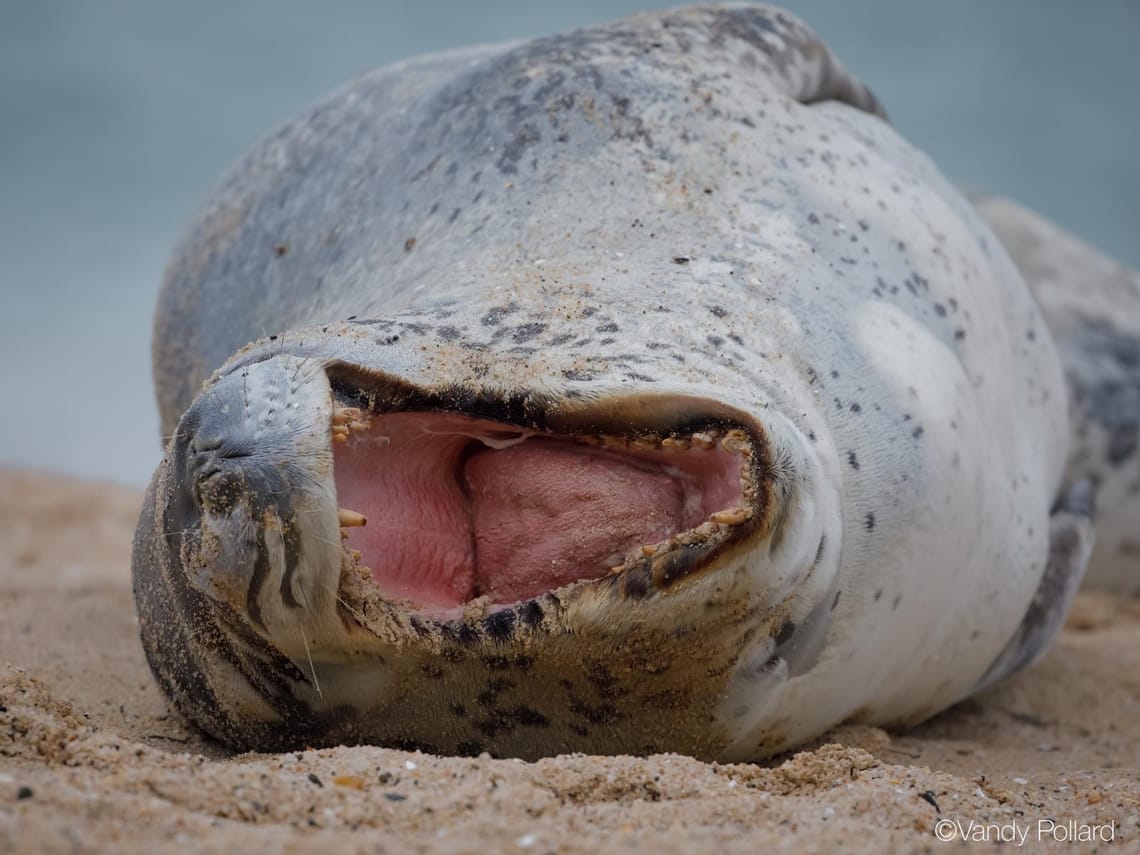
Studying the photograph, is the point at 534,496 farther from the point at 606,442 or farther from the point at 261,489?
A: the point at 261,489

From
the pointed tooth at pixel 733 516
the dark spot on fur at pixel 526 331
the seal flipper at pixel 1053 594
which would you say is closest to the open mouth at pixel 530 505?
the pointed tooth at pixel 733 516

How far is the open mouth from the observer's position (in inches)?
70.7

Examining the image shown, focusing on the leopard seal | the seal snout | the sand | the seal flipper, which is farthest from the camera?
the seal flipper

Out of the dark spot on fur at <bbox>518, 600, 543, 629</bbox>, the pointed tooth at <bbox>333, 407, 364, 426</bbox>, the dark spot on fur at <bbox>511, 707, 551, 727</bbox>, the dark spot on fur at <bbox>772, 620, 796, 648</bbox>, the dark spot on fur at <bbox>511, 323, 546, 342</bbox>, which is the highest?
the dark spot on fur at <bbox>511, 323, 546, 342</bbox>

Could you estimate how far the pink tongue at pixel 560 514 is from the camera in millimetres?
1848

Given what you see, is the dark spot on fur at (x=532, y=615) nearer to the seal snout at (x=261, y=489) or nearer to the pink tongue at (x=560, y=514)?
the pink tongue at (x=560, y=514)

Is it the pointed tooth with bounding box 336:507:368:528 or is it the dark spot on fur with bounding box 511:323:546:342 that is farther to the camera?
the dark spot on fur with bounding box 511:323:546:342

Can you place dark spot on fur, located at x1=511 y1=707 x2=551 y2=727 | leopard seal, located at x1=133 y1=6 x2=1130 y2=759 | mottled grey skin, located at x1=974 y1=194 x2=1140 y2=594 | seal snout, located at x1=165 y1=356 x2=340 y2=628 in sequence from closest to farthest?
seal snout, located at x1=165 y1=356 x2=340 y2=628
leopard seal, located at x1=133 y1=6 x2=1130 y2=759
dark spot on fur, located at x1=511 y1=707 x2=551 y2=727
mottled grey skin, located at x1=974 y1=194 x2=1140 y2=594

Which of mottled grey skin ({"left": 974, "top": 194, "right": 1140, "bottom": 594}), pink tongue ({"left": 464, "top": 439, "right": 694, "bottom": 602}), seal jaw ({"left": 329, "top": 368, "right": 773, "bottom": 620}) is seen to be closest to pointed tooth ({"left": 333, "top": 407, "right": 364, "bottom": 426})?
seal jaw ({"left": 329, "top": 368, "right": 773, "bottom": 620})

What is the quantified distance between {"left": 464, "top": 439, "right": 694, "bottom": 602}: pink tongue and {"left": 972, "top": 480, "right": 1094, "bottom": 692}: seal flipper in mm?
1452

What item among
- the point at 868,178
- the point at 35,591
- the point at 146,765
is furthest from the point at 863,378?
the point at 35,591

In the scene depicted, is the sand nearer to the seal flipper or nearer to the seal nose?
the seal nose

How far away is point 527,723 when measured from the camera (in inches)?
75.7

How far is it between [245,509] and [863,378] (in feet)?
3.34
